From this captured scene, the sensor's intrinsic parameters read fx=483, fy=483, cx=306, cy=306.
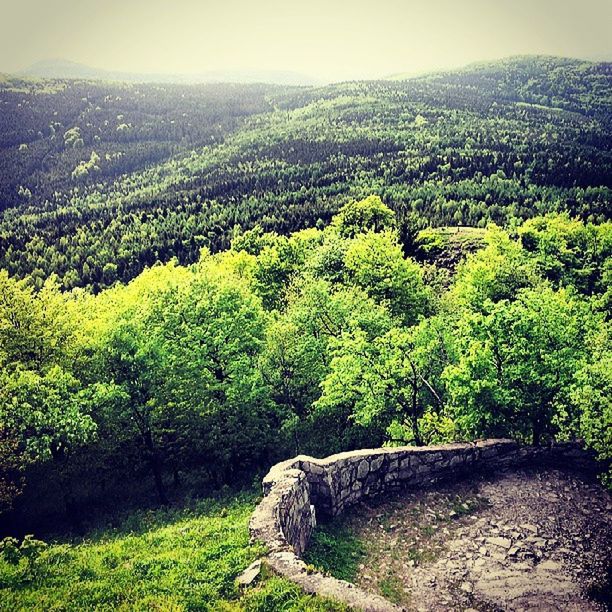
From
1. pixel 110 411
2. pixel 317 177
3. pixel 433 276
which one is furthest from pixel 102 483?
pixel 317 177

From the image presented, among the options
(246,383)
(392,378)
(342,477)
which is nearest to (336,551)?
(342,477)

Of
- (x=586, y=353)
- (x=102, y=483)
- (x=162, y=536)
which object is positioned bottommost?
(x=102, y=483)

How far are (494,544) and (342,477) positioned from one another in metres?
5.15

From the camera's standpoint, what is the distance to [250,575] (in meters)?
12.1

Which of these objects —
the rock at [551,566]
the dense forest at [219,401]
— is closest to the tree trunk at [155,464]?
the dense forest at [219,401]

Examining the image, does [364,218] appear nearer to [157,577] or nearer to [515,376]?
[515,376]

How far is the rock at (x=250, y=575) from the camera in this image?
11.8 meters

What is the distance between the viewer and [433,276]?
163 feet

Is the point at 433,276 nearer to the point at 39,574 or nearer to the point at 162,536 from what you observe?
the point at 162,536

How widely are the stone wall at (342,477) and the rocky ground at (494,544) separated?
567 millimetres

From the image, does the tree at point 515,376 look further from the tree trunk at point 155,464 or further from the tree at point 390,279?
the tree at point 390,279

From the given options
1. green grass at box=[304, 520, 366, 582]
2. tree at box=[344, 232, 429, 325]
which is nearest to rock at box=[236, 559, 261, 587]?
green grass at box=[304, 520, 366, 582]

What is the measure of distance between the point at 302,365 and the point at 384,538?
38.4ft

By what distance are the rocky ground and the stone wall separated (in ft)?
1.86
